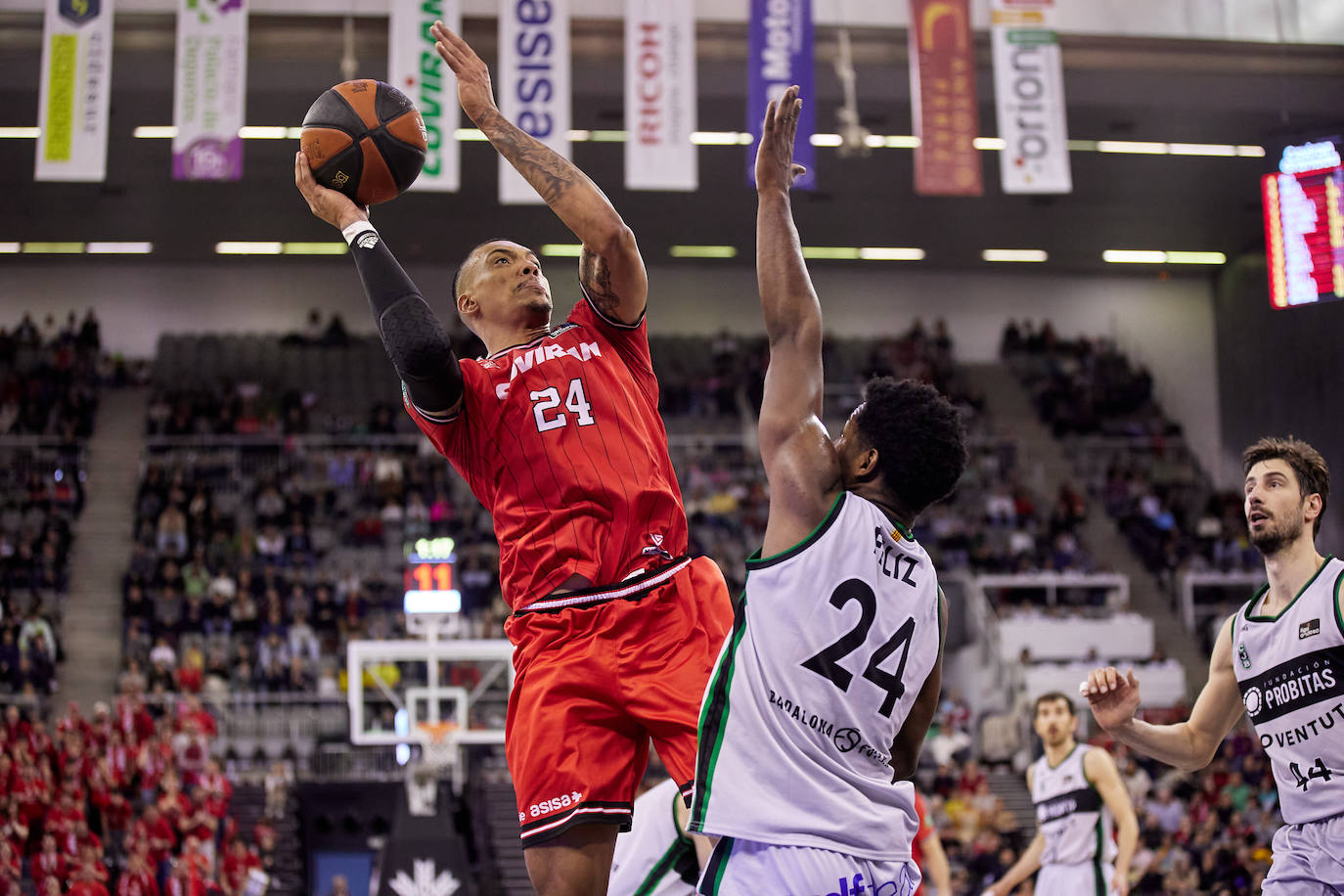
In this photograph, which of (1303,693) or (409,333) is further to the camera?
(1303,693)

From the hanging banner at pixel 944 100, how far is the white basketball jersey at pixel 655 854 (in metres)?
13.1

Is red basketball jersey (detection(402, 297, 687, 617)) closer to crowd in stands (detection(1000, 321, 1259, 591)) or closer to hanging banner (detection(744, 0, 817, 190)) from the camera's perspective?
hanging banner (detection(744, 0, 817, 190))

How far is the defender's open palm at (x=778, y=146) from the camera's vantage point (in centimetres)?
370


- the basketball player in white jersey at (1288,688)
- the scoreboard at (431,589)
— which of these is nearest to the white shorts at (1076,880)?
the basketball player in white jersey at (1288,688)

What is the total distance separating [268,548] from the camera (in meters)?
23.4

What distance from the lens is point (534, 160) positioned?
15.2 ft

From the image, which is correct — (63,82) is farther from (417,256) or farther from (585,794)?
(585,794)

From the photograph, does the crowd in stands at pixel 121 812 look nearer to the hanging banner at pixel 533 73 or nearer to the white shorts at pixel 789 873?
the hanging banner at pixel 533 73

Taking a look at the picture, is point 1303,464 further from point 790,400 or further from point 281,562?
point 281,562

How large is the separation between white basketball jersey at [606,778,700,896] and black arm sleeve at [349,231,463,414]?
6.57 ft

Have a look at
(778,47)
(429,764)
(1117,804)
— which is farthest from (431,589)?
(778,47)

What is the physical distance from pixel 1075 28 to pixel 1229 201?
8720 mm

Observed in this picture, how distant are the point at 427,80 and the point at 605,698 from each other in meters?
14.8

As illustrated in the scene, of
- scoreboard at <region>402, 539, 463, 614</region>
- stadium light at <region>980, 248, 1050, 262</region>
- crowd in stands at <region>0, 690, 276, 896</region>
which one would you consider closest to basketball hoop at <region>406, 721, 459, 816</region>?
scoreboard at <region>402, 539, 463, 614</region>
